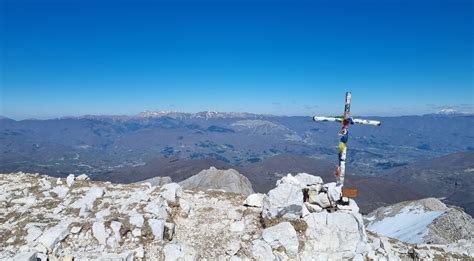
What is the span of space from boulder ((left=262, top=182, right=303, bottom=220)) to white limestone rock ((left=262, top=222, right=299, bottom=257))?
118cm

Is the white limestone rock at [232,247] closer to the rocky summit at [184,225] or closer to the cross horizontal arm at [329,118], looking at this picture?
the rocky summit at [184,225]

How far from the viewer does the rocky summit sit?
20094mm

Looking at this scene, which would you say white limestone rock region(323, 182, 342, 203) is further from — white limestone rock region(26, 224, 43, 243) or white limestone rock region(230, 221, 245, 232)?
white limestone rock region(26, 224, 43, 243)

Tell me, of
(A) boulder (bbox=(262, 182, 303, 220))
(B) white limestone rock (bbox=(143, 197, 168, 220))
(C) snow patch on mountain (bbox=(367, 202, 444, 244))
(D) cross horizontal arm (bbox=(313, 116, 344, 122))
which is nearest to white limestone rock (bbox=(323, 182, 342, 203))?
(A) boulder (bbox=(262, 182, 303, 220))

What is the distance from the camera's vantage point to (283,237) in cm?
2222

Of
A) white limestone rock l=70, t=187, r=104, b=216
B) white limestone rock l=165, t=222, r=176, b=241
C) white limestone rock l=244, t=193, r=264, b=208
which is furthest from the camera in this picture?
white limestone rock l=244, t=193, r=264, b=208

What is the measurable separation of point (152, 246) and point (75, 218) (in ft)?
20.0

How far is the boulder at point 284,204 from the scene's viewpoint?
78.4ft

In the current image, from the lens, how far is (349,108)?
998 inches

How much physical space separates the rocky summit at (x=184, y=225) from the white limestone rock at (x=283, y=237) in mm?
64

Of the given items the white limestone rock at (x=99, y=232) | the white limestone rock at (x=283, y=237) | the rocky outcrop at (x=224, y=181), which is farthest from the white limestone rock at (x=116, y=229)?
the rocky outcrop at (x=224, y=181)

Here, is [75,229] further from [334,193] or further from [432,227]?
[432,227]

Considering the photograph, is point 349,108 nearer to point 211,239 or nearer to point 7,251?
point 211,239

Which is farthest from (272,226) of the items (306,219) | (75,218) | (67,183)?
(67,183)
